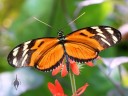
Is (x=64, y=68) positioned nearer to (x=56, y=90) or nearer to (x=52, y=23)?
(x=56, y=90)

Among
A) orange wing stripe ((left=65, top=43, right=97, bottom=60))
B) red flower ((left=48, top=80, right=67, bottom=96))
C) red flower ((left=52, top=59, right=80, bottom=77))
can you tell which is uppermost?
orange wing stripe ((left=65, top=43, right=97, bottom=60))

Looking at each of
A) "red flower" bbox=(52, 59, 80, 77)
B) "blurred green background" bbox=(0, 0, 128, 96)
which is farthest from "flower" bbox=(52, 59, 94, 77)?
"blurred green background" bbox=(0, 0, 128, 96)

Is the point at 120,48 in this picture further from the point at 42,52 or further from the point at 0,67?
the point at 42,52

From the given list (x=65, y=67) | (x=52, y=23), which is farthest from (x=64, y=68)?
(x=52, y=23)

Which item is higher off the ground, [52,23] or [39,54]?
[52,23]

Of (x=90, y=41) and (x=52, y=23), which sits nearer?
(x=90, y=41)

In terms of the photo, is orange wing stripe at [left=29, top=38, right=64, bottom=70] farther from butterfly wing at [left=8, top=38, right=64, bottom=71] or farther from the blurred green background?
the blurred green background

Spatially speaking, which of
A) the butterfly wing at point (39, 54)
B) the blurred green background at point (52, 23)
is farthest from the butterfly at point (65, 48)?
the blurred green background at point (52, 23)
